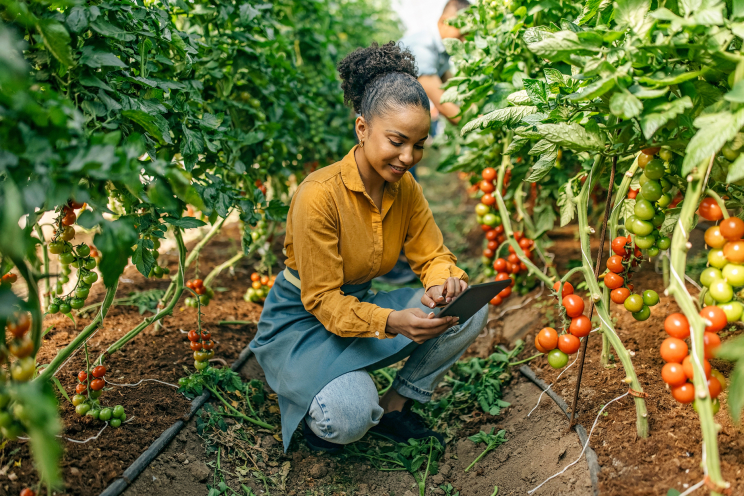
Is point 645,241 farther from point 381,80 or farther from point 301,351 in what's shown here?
point 301,351

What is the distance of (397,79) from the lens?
1505 millimetres

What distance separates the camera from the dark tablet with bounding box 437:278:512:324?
4.36ft

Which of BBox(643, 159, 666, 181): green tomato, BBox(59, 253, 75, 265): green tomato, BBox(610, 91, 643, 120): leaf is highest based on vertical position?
BBox(610, 91, 643, 120): leaf

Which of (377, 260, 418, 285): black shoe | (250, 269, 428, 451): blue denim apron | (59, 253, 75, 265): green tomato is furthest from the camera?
(377, 260, 418, 285): black shoe

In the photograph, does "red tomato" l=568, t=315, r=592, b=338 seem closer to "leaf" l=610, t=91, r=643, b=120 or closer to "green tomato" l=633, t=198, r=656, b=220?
"green tomato" l=633, t=198, r=656, b=220

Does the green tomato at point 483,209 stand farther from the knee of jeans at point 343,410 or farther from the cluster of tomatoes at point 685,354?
the cluster of tomatoes at point 685,354

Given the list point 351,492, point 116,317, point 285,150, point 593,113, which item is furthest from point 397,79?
point 116,317

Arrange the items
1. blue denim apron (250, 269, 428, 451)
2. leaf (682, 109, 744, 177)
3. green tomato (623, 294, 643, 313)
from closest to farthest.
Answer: leaf (682, 109, 744, 177)
green tomato (623, 294, 643, 313)
blue denim apron (250, 269, 428, 451)

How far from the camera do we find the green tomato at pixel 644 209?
46.8 inches

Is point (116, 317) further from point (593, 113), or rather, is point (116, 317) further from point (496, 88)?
point (593, 113)

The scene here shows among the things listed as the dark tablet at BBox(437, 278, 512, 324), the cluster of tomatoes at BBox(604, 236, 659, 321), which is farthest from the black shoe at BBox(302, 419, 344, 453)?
the cluster of tomatoes at BBox(604, 236, 659, 321)

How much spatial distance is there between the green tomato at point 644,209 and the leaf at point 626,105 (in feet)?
0.92

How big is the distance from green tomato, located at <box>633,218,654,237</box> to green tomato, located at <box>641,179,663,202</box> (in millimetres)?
58

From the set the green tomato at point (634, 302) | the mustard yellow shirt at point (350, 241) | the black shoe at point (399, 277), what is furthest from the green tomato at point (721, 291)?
the black shoe at point (399, 277)
